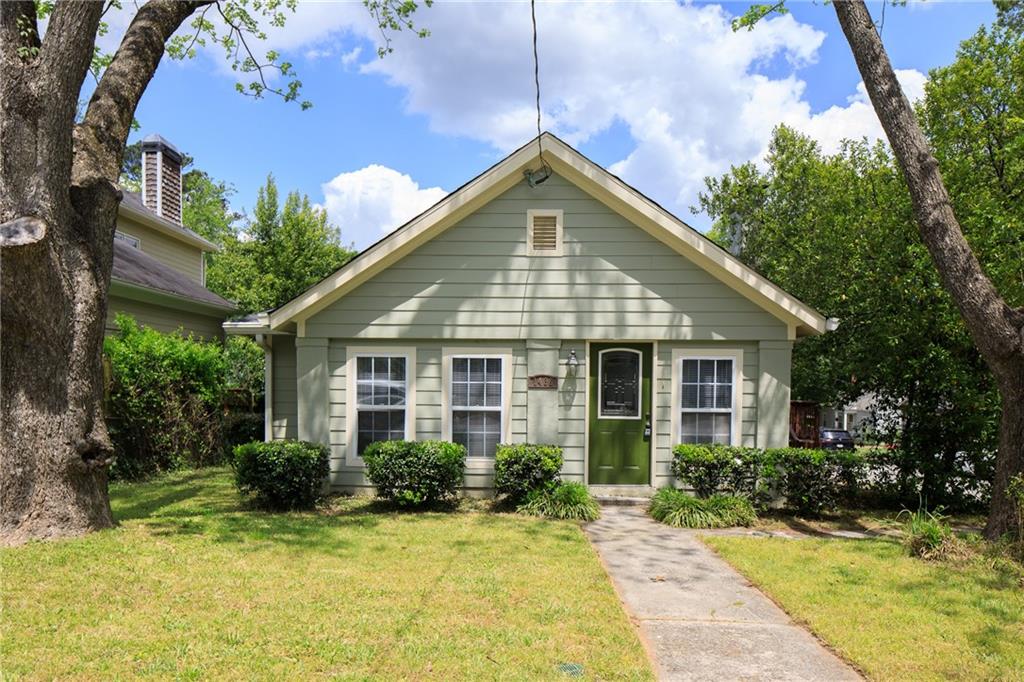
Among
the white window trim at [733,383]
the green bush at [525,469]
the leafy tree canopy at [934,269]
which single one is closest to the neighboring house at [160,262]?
the green bush at [525,469]

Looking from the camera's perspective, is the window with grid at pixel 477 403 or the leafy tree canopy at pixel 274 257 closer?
the window with grid at pixel 477 403

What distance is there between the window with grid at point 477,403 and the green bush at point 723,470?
110 inches

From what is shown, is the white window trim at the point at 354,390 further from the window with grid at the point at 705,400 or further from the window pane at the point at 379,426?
the window with grid at the point at 705,400

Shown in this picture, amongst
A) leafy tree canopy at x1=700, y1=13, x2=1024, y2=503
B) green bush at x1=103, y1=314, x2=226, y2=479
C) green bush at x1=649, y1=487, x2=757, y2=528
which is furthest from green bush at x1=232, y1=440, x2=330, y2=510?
leafy tree canopy at x1=700, y1=13, x2=1024, y2=503

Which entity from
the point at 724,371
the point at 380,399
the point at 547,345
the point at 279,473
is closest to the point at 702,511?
the point at 724,371

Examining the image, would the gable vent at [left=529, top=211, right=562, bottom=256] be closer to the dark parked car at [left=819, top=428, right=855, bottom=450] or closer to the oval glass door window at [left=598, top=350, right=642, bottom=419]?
the oval glass door window at [left=598, top=350, right=642, bottom=419]

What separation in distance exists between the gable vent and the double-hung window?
2.57 meters

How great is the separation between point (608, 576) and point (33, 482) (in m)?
5.41

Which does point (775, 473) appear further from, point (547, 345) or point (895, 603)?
point (547, 345)

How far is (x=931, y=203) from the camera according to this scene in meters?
6.62

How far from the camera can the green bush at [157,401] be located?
10500mm

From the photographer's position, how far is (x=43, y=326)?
18.0 ft

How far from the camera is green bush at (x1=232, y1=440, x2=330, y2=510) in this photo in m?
7.74

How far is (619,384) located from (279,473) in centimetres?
499
